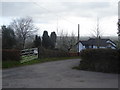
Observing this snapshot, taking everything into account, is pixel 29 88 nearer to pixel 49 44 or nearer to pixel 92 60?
pixel 92 60

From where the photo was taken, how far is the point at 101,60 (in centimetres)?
1498

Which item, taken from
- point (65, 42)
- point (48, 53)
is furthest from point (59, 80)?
point (65, 42)

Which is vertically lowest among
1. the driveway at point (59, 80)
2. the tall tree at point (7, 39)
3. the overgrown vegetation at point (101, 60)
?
the driveway at point (59, 80)

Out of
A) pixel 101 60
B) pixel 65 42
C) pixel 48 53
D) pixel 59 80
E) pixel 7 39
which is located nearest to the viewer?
pixel 59 80

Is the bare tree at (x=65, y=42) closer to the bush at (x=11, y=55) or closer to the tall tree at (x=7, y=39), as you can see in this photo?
the tall tree at (x=7, y=39)

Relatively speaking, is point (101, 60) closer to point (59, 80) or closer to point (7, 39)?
Result: point (59, 80)

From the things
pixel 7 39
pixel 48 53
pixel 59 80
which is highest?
pixel 7 39

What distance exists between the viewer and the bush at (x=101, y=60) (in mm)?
14391

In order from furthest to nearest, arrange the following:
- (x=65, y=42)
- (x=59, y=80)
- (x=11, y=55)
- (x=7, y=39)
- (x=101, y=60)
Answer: (x=65, y=42) < (x=7, y=39) < (x=11, y=55) < (x=101, y=60) < (x=59, y=80)

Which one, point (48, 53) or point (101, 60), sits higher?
point (101, 60)

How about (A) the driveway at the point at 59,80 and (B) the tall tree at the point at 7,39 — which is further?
(B) the tall tree at the point at 7,39

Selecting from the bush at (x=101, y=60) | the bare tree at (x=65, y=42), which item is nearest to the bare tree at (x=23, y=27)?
the bare tree at (x=65, y=42)

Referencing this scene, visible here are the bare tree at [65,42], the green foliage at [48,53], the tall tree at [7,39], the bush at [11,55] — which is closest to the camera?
the bush at [11,55]

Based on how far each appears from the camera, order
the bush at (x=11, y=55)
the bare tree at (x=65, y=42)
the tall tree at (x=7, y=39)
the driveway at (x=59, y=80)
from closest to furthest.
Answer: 1. the driveway at (x=59, y=80)
2. the bush at (x=11, y=55)
3. the tall tree at (x=7, y=39)
4. the bare tree at (x=65, y=42)
